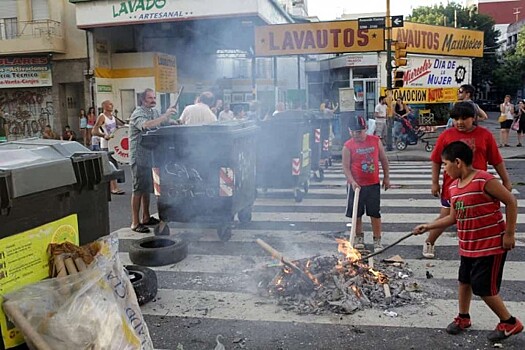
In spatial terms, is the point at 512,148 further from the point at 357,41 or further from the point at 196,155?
the point at 196,155

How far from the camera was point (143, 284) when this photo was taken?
445 centimetres

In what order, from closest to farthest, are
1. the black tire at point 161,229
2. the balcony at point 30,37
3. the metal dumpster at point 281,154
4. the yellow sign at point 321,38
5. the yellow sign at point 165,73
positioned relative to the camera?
the black tire at point 161,229
the metal dumpster at point 281,154
the yellow sign at point 321,38
the balcony at point 30,37
the yellow sign at point 165,73

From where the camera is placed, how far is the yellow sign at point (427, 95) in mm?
22312

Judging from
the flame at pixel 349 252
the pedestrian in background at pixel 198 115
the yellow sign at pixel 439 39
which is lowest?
the flame at pixel 349 252

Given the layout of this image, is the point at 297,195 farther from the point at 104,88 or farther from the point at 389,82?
the point at 104,88

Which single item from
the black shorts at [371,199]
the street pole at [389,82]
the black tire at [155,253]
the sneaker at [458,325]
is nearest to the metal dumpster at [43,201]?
the black tire at [155,253]

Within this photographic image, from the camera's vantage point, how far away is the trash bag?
8.14ft

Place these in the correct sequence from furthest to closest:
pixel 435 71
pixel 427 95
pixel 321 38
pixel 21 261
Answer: pixel 435 71 → pixel 427 95 → pixel 321 38 → pixel 21 261

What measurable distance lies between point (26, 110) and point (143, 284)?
779 inches

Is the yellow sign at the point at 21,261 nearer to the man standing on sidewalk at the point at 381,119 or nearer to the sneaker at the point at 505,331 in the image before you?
the sneaker at the point at 505,331

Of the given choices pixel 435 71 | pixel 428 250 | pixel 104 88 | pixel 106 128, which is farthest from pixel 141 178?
pixel 435 71

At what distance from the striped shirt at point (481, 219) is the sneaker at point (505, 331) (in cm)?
53

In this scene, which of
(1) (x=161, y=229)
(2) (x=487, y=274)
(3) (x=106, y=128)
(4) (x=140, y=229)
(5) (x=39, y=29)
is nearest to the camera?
(2) (x=487, y=274)

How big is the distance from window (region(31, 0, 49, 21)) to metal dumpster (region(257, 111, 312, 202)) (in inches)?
630
